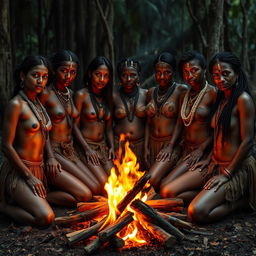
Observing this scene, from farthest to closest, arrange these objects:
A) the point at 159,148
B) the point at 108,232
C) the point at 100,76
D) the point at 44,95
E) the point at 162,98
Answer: the point at 159,148, the point at 162,98, the point at 100,76, the point at 44,95, the point at 108,232

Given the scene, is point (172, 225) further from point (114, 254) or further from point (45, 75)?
point (45, 75)

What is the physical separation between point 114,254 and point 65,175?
1666 millimetres

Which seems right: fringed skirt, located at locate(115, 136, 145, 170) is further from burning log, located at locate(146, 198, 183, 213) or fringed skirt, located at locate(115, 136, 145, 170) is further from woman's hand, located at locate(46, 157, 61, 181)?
burning log, located at locate(146, 198, 183, 213)

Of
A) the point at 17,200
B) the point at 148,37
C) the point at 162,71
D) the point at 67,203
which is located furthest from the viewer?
the point at 148,37

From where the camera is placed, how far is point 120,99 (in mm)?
5617

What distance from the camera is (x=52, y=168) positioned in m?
4.86

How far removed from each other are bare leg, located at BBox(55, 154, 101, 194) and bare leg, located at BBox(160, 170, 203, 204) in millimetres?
933

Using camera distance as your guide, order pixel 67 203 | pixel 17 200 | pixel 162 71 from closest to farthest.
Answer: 1. pixel 17 200
2. pixel 67 203
3. pixel 162 71

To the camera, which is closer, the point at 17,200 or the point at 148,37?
the point at 17,200

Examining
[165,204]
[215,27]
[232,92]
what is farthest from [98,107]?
[215,27]

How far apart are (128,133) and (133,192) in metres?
1.87

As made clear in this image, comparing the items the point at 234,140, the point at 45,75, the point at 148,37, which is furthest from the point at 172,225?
the point at 148,37

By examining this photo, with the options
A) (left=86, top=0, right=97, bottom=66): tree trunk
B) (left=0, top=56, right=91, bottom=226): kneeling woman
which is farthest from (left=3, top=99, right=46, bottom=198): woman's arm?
(left=86, top=0, right=97, bottom=66): tree trunk

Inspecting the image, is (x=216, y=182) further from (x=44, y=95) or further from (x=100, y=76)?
(x=44, y=95)
